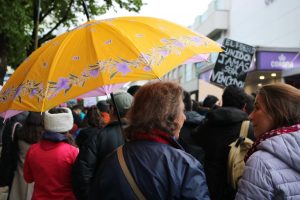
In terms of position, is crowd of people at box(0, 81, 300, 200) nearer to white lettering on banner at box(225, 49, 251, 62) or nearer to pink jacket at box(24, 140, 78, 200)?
pink jacket at box(24, 140, 78, 200)

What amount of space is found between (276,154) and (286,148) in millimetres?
65

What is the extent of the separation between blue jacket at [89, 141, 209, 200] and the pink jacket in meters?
1.76

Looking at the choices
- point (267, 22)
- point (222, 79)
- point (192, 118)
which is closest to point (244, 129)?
point (192, 118)

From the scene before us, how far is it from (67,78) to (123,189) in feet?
3.08

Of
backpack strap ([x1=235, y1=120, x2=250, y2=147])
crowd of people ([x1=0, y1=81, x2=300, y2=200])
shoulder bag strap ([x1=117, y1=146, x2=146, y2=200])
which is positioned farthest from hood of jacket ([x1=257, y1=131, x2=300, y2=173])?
backpack strap ([x1=235, y1=120, x2=250, y2=147])

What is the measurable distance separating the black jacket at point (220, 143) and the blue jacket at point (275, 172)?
4.83 feet

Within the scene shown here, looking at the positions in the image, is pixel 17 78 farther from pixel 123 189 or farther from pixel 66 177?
pixel 123 189

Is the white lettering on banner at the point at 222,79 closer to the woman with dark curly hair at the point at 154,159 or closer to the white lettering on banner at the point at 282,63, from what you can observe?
the woman with dark curly hair at the point at 154,159

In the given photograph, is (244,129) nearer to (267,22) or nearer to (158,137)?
(158,137)

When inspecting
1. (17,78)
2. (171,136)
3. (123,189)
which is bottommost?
(123,189)

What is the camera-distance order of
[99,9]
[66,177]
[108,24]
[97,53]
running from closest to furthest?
[97,53] < [108,24] < [66,177] < [99,9]

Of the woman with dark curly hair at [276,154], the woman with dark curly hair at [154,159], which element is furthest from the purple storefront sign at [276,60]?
the woman with dark curly hair at [154,159]

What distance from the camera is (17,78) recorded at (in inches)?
126

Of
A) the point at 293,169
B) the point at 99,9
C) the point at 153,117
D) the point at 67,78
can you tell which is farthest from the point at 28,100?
the point at 99,9
